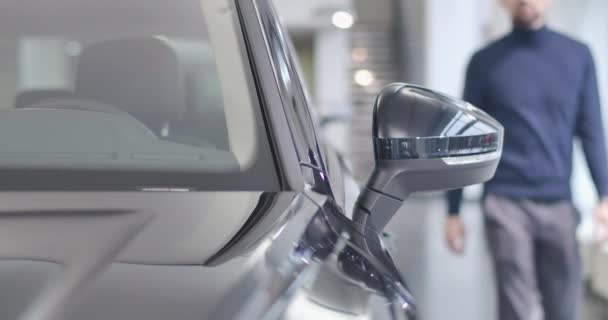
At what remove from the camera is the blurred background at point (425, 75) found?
12.5ft

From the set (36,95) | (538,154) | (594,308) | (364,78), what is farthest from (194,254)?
(364,78)

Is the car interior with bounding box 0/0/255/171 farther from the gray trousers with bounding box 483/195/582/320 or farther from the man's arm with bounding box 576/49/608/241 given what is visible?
the man's arm with bounding box 576/49/608/241

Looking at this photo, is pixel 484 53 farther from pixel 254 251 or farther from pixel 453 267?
pixel 453 267

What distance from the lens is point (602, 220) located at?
86.1 inches

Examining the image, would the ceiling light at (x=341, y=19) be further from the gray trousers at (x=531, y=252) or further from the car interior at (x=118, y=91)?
the car interior at (x=118, y=91)

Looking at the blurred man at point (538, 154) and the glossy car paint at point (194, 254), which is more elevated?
the glossy car paint at point (194, 254)

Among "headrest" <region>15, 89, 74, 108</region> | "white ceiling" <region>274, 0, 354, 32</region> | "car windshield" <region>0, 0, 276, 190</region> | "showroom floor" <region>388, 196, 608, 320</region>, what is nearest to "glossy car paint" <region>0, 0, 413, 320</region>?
"car windshield" <region>0, 0, 276, 190</region>

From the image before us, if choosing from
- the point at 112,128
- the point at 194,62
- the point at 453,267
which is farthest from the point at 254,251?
the point at 453,267

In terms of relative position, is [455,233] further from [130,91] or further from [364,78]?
[364,78]

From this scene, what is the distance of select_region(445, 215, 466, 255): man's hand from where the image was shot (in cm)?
232

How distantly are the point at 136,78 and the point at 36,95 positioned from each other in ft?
0.65

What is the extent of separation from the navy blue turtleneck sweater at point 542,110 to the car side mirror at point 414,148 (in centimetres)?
106

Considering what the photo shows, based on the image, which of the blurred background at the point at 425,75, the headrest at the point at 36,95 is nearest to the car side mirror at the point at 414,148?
the headrest at the point at 36,95

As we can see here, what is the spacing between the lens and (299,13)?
9695mm
